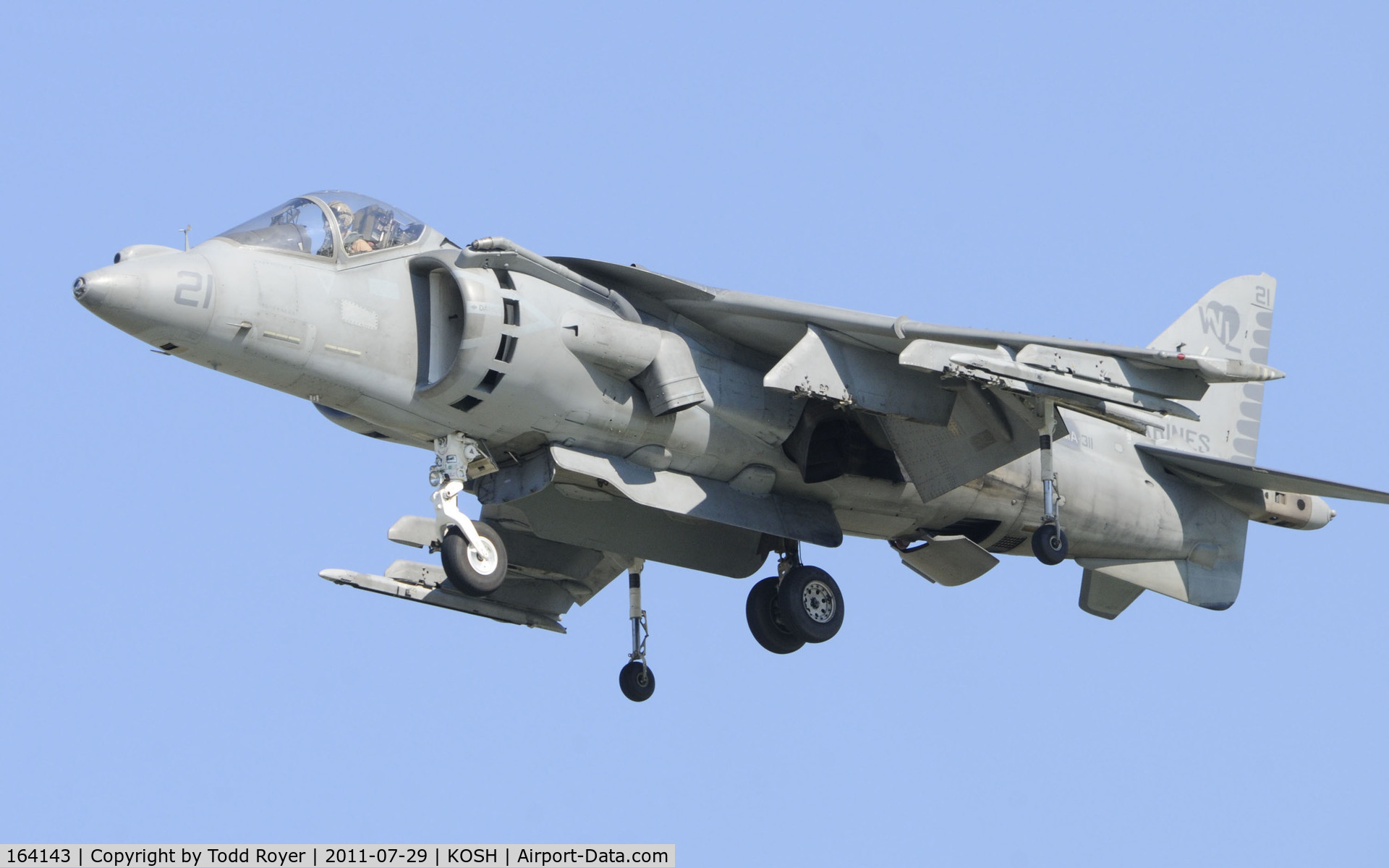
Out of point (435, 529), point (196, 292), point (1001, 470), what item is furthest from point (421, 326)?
point (1001, 470)

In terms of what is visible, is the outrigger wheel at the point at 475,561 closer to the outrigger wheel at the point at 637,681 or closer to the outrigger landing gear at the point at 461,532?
the outrigger landing gear at the point at 461,532

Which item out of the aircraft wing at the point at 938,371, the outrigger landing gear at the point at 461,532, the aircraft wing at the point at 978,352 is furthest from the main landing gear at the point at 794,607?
the outrigger landing gear at the point at 461,532

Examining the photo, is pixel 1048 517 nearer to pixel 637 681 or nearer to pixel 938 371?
pixel 938 371

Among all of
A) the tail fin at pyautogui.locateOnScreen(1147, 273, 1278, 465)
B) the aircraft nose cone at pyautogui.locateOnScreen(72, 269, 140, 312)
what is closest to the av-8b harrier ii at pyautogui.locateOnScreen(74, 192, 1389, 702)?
the aircraft nose cone at pyautogui.locateOnScreen(72, 269, 140, 312)

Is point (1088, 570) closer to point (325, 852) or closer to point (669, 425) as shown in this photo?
point (669, 425)

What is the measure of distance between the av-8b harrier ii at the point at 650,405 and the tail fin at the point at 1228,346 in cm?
172

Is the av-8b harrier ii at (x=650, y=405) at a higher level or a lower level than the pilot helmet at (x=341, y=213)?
lower

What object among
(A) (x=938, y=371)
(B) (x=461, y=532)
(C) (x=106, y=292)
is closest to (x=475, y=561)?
(B) (x=461, y=532)

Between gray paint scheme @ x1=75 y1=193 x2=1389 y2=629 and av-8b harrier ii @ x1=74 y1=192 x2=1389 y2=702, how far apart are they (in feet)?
0.07

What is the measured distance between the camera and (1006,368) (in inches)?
607

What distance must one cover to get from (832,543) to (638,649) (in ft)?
8.36

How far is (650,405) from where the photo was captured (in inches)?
617

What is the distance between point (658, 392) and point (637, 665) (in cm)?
370

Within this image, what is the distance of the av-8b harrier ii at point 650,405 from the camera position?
1464cm
